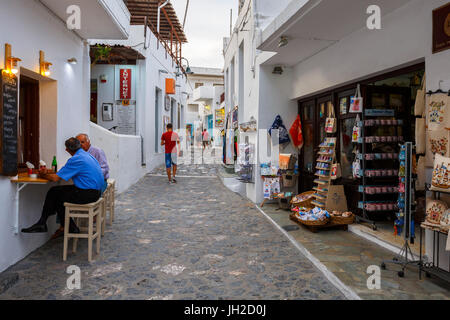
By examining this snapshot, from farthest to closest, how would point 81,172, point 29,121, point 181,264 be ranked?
point 29,121 < point 81,172 < point 181,264

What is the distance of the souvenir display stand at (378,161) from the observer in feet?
19.0

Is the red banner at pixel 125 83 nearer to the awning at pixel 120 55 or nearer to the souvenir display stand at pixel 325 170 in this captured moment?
the awning at pixel 120 55

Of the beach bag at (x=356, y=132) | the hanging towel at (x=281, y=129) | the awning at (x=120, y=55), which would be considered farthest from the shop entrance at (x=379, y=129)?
the awning at (x=120, y=55)

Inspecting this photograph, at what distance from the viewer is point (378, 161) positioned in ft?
20.4

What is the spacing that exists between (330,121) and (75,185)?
462 cm

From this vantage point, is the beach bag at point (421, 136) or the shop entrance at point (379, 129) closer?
the beach bag at point (421, 136)

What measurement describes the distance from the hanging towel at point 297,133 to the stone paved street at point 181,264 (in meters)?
1.97

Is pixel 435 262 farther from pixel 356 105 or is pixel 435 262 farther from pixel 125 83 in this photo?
pixel 125 83

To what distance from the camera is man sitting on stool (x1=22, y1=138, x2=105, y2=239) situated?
15.4ft

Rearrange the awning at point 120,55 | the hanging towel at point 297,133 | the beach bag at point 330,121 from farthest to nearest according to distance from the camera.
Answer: the awning at point 120,55
the hanging towel at point 297,133
the beach bag at point 330,121

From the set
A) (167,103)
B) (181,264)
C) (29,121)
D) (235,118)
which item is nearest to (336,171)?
(181,264)

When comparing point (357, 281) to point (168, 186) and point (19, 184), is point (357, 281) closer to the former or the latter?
point (19, 184)

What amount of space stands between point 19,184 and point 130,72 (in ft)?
28.6

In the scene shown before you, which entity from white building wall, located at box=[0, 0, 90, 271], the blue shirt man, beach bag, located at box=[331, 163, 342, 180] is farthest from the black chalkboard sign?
beach bag, located at box=[331, 163, 342, 180]
